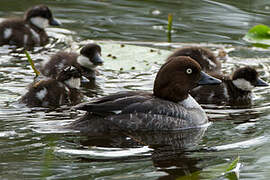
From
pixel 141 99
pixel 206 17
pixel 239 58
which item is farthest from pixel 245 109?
pixel 206 17

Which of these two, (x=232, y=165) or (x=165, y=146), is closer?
(x=232, y=165)

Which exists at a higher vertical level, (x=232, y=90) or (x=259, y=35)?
(x=259, y=35)

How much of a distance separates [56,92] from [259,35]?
12.3 ft

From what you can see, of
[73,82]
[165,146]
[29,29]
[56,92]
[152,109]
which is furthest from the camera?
[29,29]

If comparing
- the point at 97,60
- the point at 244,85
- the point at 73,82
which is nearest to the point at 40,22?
the point at 97,60

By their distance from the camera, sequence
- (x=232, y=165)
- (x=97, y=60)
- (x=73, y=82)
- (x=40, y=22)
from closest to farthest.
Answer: (x=232, y=165), (x=73, y=82), (x=97, y=60), (x=40, y=22)

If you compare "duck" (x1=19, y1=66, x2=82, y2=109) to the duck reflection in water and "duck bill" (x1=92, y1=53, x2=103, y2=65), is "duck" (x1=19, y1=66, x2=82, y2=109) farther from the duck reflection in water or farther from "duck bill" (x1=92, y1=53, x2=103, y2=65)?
the duck reflection in water

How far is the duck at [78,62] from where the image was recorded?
803cm

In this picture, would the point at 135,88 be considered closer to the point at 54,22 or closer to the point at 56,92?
the point at 56,92

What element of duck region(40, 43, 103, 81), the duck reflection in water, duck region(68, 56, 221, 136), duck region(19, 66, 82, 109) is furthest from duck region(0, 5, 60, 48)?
the duck reflection in water

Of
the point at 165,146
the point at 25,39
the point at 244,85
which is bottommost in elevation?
the point at 165,146

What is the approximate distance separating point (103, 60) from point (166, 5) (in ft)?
9.64

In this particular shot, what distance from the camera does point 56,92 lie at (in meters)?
6.98

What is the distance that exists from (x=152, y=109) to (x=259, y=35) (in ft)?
12.7
